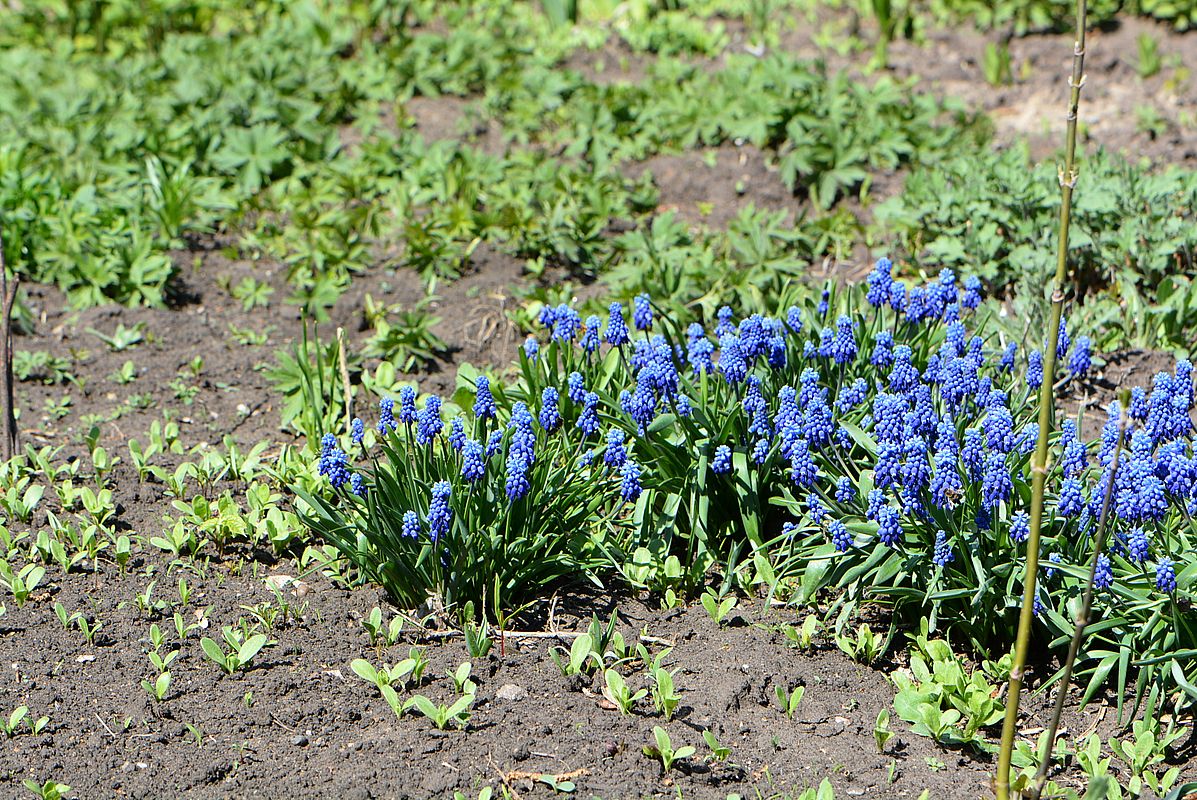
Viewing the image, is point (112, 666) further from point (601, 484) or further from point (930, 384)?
point (930, 384)

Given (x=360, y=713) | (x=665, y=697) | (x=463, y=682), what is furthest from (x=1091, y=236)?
(x=360, y=713)

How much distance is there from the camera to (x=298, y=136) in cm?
654

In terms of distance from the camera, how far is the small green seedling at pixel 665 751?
2949 millimetres

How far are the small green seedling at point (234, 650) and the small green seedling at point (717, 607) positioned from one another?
1.23 meters

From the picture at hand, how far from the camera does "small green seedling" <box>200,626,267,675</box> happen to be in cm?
327

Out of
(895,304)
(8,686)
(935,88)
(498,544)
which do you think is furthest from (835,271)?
(8,686)

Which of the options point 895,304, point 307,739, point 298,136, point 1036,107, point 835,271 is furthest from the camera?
point 1036,107

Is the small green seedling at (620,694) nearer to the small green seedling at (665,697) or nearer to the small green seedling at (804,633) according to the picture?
the small green seedling at (665,697)

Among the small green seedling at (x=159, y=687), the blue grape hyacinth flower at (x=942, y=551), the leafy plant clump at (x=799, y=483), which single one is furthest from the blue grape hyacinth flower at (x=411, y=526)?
the blue grape hyacinth flower at (x=942, y=551)

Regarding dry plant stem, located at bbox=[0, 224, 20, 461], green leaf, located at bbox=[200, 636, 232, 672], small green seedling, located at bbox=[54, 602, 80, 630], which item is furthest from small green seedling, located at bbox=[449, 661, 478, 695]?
dry plant stem, located at bbox=[0, 224, 20, 461]

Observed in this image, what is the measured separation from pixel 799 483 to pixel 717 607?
1.59ft

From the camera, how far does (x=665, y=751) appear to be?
2961mm

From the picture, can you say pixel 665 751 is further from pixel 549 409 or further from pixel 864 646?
pixel 549 409

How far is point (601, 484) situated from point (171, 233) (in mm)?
2967
